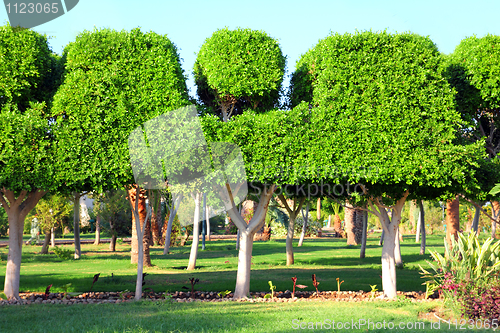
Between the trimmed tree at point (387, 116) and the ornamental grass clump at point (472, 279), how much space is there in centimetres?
172

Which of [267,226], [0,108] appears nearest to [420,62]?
[0,108]

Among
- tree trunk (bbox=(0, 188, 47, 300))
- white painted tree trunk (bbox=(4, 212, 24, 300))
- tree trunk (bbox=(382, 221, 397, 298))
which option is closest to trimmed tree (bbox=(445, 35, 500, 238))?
tree trunk (bbox=(382, 221, 397, 298))

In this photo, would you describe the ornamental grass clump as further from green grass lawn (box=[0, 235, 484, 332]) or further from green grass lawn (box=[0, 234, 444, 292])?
green grass lawn (box=[0, 234, 444, 292])

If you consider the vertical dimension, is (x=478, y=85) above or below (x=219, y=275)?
above

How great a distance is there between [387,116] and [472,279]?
4.03m

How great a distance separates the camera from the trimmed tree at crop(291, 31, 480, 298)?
9.92 meters

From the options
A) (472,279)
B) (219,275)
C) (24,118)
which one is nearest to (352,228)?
(219,275)

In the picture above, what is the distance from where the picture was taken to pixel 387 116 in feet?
33.0

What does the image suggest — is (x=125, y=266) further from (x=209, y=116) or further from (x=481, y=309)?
(x=481, y=309)

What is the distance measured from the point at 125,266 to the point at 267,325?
41.7 feet

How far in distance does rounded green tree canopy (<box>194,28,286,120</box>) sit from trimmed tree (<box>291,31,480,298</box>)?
112 centimetres

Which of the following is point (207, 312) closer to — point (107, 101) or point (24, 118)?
point (107, 101)

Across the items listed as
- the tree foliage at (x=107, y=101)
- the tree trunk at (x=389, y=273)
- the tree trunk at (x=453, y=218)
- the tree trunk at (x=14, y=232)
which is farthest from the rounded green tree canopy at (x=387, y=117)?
the tree trunk at (x=453, y=218)

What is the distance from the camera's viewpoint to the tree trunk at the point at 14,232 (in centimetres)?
1105
